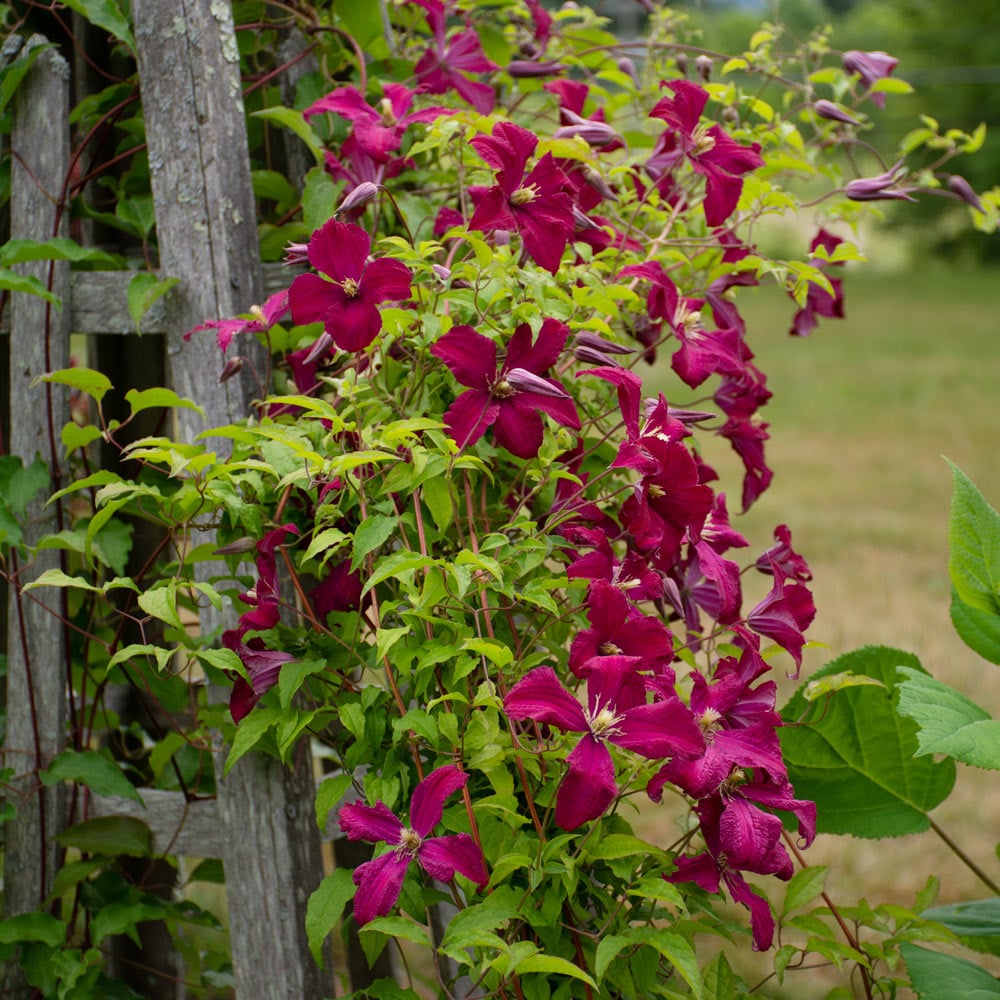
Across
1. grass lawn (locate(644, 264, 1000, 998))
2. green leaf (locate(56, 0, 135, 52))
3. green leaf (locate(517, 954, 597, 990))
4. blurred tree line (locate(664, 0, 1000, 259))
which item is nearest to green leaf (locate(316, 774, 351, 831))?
green leaf (locate(517, 954, 597, 990))

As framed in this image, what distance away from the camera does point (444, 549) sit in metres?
1.23

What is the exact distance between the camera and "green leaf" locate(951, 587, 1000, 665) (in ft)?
4.37

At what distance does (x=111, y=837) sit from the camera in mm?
1505

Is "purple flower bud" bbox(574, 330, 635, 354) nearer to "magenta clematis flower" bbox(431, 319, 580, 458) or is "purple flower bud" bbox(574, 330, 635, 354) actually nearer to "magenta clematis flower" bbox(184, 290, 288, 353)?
"magenta clematis flower" bbox(431, 319, 580, 458)

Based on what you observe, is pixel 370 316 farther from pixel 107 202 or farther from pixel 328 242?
pixel 107 202

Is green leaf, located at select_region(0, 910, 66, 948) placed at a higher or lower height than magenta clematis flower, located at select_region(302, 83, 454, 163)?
lower

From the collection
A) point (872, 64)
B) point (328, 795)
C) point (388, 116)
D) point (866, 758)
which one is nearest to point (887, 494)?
point (872, 64)

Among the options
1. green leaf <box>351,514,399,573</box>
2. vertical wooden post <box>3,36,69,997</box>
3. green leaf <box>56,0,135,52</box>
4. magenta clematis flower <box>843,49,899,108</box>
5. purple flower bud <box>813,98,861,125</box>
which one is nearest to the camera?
green leaf <box>351,514,399,573</box>

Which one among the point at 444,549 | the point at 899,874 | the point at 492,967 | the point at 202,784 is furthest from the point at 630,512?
the point at 899,874

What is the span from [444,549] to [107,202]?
2.65ft

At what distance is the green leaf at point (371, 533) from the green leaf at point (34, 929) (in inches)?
29.6

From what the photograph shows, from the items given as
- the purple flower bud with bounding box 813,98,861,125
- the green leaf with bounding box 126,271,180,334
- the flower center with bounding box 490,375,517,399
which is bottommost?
the flower center with bounding box 490,375,517,399

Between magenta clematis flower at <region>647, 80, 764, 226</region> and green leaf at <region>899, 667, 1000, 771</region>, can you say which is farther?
magenta clematis flower at <region>647, 80, 764, 226</region>

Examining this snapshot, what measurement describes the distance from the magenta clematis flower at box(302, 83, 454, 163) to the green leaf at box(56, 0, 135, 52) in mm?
253
